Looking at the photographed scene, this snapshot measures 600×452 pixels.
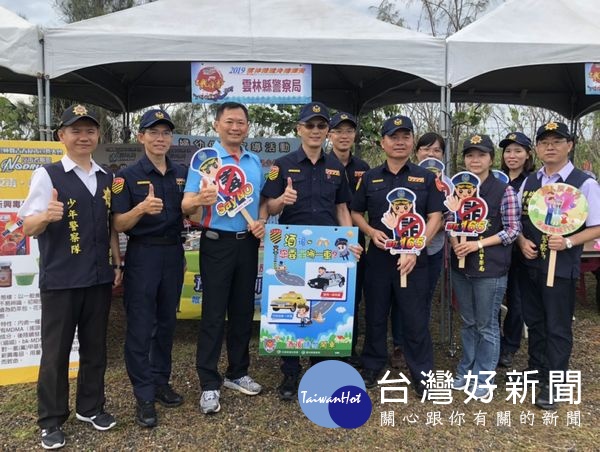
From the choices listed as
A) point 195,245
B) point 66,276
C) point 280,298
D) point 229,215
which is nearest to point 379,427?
point 280,298

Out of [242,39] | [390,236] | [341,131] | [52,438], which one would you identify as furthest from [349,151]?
[52,438]

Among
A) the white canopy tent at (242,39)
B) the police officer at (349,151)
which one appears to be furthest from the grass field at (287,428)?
the white canopy tent at (242,39)

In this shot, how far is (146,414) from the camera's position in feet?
9.47

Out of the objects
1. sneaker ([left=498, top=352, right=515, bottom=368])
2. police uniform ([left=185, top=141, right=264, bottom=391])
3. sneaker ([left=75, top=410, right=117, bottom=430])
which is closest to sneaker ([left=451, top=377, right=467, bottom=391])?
sneaker ([left=498, top=352, right=515, bottom=368])

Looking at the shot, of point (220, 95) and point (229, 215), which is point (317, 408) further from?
point (220, 95)

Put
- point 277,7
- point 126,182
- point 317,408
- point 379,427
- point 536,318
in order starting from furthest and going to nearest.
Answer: point 277,7 → point 536,318 → point 379,427 → point 126,182 → point 317,408

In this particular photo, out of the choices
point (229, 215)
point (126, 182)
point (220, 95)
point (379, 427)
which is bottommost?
point (379, 427)

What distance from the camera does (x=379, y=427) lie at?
295 cm

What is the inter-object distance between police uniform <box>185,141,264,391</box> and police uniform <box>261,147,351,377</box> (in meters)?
0.13

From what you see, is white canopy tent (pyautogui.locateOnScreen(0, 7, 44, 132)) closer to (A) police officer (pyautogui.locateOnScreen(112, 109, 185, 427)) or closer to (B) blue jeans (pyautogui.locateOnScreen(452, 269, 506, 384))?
(A) police officer (pyautogui.locateOnScreen(112, 109, 185, 427))

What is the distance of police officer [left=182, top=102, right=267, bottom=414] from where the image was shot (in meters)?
2.89

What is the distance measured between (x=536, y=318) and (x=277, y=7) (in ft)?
10.9

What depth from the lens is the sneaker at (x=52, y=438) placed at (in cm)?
267

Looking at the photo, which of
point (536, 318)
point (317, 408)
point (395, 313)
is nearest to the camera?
point (317, 408)
